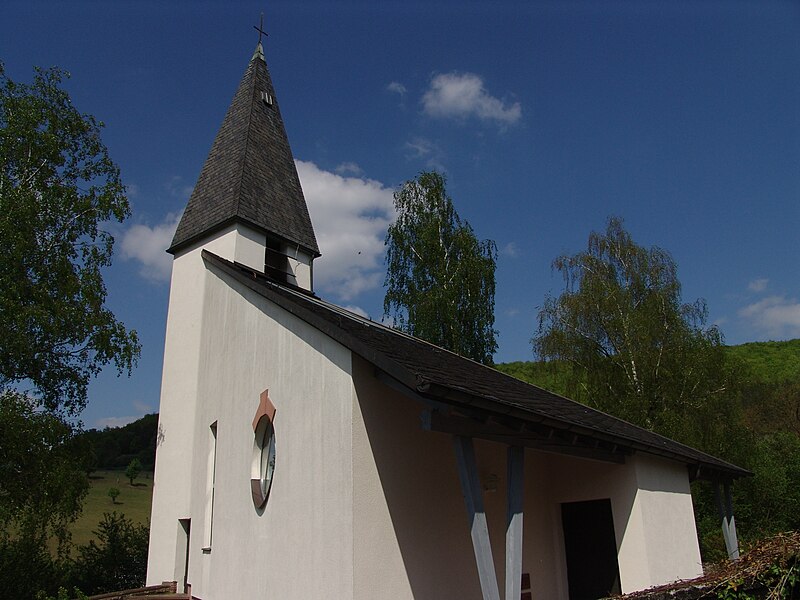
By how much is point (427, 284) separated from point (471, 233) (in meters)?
2.56

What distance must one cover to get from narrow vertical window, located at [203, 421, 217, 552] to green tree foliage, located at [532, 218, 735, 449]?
1391 centimetres

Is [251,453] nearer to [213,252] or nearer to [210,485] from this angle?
[210,485]

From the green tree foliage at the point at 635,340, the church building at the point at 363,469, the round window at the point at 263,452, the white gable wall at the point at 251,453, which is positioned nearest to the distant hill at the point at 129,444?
the white gable wall at the point at 251,453

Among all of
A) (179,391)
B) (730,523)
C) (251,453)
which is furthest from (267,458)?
(730,523)

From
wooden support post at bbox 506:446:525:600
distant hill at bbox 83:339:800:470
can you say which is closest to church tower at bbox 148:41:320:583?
distant hill at bbox 83:339:800:470

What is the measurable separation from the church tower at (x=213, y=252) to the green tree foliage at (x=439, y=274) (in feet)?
21.5

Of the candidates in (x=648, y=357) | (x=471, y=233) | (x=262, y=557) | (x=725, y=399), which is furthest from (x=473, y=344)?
(x=262, y=557)

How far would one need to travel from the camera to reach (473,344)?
21156 mm

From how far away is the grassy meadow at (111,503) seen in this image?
17.6m

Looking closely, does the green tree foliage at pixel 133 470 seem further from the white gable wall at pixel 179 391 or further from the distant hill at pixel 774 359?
the distant hill at pixel 774 359

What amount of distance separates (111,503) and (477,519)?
21258mm

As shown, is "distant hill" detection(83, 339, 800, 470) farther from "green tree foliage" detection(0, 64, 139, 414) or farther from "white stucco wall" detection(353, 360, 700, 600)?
"white stucco wall" detection(353, 360, 700, 600)

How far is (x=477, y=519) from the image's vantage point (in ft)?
19.1

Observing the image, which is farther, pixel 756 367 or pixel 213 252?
pixel 756 367
